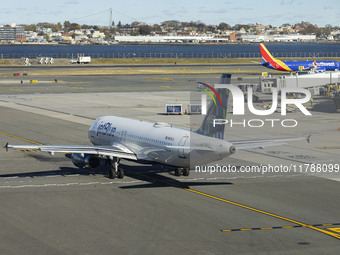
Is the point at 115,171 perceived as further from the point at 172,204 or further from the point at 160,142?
the point at 172,204

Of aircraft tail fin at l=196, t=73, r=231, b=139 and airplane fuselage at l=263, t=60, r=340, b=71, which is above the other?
airplane fuselage at l=263, t=60, r=340, b=71

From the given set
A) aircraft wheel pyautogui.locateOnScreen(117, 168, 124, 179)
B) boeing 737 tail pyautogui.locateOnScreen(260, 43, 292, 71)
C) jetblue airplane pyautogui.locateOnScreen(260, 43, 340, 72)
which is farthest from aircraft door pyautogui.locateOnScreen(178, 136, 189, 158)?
boeing 737 tail pyautogui.locateOnScreen(260, 43, 292, 71)

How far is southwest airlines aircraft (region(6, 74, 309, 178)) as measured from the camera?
41.9 meters

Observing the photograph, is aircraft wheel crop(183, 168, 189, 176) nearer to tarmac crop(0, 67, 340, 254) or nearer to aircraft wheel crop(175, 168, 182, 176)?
aircraft wheel crop(175, 168, 182, 176)

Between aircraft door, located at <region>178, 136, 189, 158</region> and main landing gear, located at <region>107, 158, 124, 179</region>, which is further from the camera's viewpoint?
main landing gear, located at <region>107, 158, 124, 179</region>

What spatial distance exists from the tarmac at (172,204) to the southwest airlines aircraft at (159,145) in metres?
1.88

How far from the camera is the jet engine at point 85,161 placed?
160ft

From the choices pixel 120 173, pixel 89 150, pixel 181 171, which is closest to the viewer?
pixel 89 150

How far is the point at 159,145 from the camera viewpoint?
45.2m

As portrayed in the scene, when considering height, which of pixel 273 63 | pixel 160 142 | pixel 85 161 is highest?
pixel 273 63

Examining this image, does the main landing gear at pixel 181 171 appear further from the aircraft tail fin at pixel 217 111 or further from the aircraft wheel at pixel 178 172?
the aircraft tail fin at pixel 217 111

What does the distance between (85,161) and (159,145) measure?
7.00 meters

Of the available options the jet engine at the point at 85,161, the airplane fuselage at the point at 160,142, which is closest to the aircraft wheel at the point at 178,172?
the airplane fuselage at the point at 160,142

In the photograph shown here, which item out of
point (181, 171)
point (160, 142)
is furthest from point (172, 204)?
point (181, 171)
